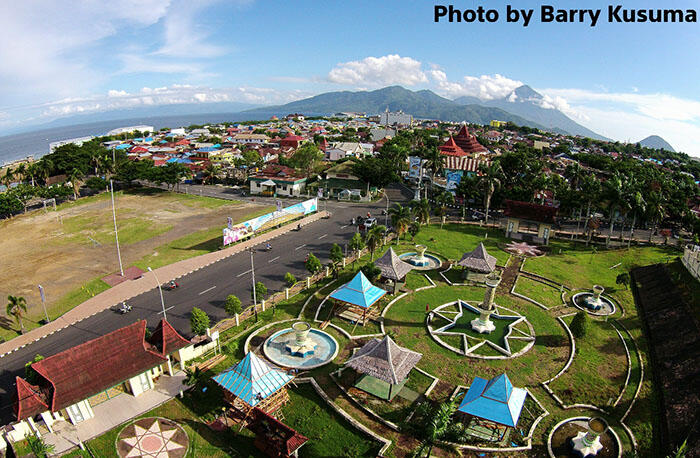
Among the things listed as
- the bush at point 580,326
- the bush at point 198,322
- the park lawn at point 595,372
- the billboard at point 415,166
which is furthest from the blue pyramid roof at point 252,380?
the billboard at point 415,166

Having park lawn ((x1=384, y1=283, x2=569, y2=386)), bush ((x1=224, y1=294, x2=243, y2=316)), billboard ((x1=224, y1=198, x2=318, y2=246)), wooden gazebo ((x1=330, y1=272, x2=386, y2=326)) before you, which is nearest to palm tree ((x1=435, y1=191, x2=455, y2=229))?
billboard ((x1=224, y1=198, x2=318, y2=246))

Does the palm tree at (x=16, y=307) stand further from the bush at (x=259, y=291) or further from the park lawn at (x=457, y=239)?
the park lawn at (x=457, y=239)

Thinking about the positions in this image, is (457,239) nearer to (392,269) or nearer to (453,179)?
(392,269)

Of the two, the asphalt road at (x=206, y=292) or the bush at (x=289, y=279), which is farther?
the bush at (x=289, y=279)

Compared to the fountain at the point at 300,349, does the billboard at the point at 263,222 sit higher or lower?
higher

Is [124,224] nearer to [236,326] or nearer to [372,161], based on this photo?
[236,326]

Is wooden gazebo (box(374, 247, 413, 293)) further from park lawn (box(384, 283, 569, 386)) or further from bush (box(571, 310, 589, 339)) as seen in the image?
bush (box(571, 310, 589, 339))

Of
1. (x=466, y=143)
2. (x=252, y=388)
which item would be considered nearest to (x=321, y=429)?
(x=252, y=388)
